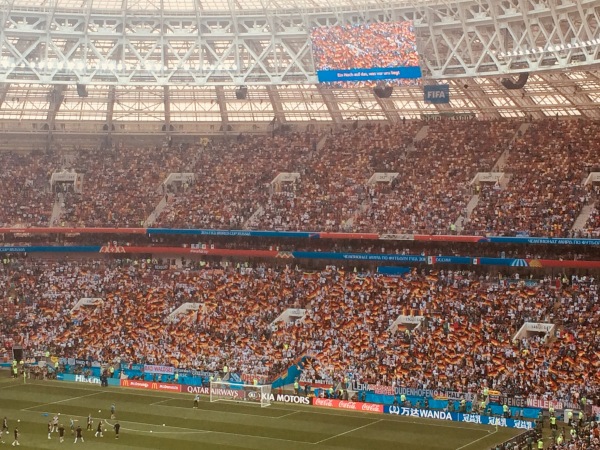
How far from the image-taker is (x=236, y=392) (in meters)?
52.4

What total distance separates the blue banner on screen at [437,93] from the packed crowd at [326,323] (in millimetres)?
10694

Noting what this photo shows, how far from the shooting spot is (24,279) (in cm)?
6700

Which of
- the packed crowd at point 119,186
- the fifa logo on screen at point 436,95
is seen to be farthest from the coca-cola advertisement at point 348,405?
the packed crowd at point 119,186

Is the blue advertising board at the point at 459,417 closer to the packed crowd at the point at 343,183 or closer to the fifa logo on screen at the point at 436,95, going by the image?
the packed crowd at the point at 343,183

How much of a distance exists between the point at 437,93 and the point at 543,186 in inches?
336

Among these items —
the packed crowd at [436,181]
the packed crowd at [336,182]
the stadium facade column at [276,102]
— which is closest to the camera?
the packed crowd at [436,181]

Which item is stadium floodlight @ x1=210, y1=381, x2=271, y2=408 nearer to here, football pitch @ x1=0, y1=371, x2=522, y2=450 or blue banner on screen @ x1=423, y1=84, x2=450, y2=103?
football pitch @ x1=0, y1=371, x2=522, y2=450

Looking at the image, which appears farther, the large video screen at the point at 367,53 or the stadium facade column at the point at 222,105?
the stadium facade column at the point at 222,105

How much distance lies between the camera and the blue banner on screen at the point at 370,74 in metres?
54.4

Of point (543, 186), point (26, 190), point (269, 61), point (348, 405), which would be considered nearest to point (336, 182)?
point (269, 61)

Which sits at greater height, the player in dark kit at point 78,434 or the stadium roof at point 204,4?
the stadium roof at point 204,4

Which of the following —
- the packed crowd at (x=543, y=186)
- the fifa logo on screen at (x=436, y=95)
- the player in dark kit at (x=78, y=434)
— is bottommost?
the player in dark kit at (x=78, y=434)

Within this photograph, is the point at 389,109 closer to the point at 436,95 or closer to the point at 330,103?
the point at 330,103

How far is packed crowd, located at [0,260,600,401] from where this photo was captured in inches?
1951
